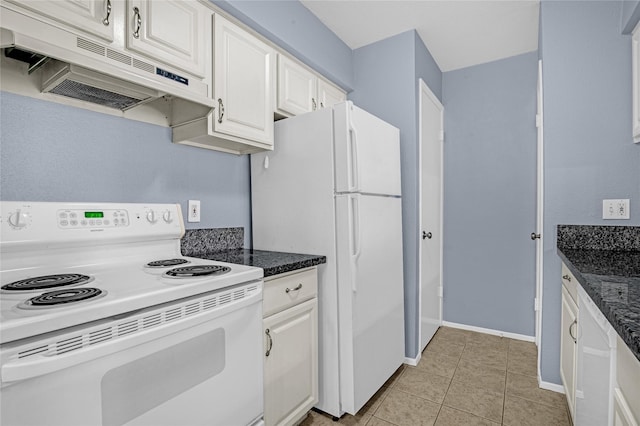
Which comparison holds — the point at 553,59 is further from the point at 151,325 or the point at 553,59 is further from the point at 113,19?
the point at 151,325

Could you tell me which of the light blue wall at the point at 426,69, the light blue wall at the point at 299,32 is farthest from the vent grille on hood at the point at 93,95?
the light blue wall at the point at 426,69

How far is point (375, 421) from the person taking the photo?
5.86 feet

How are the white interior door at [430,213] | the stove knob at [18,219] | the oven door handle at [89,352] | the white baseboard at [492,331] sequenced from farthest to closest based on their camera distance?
1. the white baseboard at [492,331]
2. the white interior door at [430,213]
3. the stove knob at [18,219]
4. the oven door handle at [89,352]

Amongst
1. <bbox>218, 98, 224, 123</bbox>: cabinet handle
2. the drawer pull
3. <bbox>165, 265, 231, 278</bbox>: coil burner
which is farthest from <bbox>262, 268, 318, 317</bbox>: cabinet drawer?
<bbox>218, 98, 224, 123</bbox>: cabinet handle

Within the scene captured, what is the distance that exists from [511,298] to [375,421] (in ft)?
6.33

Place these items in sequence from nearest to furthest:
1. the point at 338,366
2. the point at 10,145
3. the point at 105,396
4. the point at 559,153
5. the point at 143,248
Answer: the point at 105,396
the point at 10,145
the point at 143,248
the point at 338,366
the point at 559,153

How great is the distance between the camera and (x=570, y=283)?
5.35 ft

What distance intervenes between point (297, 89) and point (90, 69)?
128 cm

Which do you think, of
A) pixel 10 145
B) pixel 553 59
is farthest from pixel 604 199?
pixel 10 145

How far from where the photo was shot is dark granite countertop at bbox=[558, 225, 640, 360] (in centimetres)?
71

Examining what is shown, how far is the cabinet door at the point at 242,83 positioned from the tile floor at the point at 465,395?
1650 mm

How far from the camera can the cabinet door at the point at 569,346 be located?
152 cm

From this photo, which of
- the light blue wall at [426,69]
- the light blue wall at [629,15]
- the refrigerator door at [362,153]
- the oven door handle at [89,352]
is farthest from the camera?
the light blue wall at [426,69]

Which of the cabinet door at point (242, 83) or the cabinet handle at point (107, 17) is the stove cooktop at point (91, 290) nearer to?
the cabinet door at point (242, 83)
